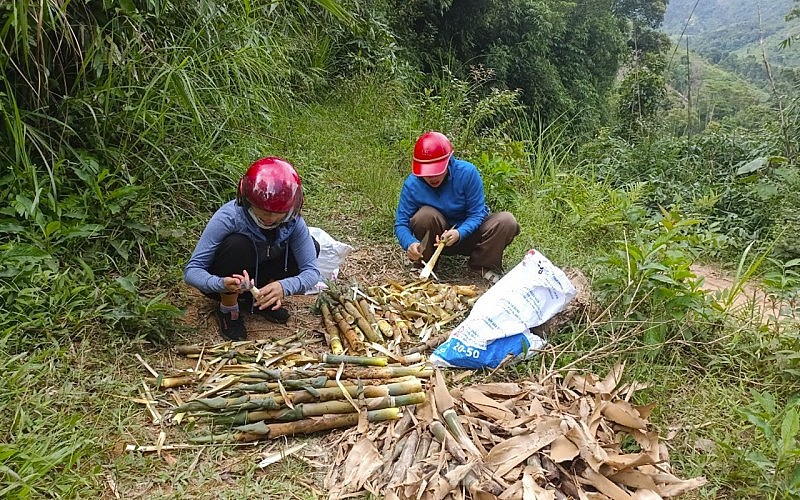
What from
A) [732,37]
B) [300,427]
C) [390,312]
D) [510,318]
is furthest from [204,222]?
[732,37]

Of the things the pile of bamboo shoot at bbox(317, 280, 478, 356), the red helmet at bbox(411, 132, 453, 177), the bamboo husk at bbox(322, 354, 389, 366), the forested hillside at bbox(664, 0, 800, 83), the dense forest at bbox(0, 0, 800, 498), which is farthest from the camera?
the forested hillside at bbox(664, 0, 800, 83)

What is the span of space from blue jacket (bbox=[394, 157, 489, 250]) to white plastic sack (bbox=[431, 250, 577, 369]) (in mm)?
807

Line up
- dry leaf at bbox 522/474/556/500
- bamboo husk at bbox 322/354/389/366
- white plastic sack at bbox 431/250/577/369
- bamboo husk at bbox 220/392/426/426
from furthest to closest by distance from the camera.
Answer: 1. white plastic sack at bbox 431/250/577/369
2. bamboo husk at bbox 322/354/389/366
3. bamboo husk at bbox 220/392/426/426
4. dry leaf at bbox 522/474/556/500

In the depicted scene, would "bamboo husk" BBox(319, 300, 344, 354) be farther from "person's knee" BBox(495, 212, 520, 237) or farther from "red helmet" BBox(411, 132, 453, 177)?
"person's knee" BBox(495, 212, 520, 237)

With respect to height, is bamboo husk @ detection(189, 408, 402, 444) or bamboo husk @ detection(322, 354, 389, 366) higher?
bamboo husk @ detection(322, 354, 389, 366)

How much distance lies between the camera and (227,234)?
272 centimetres

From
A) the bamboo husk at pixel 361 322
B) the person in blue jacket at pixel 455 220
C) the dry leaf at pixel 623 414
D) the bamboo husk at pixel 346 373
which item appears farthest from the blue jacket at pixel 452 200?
the dry leaf at pixel 623 414

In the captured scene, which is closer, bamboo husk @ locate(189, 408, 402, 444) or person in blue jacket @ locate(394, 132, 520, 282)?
bamboo husk @ locate(189, 408, 402, 444)

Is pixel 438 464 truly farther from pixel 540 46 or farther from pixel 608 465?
pixel 540 46

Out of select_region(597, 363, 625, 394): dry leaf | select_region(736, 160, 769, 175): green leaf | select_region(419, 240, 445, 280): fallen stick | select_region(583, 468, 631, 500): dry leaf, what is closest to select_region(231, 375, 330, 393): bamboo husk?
select_region(583, 468, 631, 500): dry leaf

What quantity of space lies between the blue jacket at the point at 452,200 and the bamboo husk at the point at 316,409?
141cm

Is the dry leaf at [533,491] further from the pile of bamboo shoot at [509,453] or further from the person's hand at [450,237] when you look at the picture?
the person's hand at [450,237]

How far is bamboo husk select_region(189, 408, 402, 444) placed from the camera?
211 centimetres

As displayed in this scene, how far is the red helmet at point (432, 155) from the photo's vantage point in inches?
133
